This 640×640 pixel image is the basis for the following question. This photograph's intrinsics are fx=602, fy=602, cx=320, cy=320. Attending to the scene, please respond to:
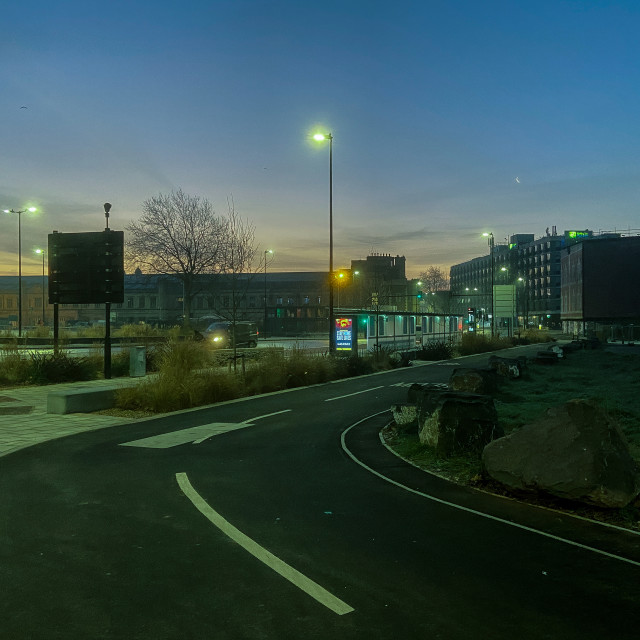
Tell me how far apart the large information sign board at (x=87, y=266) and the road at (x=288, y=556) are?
12237 mm

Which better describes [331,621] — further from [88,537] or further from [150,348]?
[150,348]

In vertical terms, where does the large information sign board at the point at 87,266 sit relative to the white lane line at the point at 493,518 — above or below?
above

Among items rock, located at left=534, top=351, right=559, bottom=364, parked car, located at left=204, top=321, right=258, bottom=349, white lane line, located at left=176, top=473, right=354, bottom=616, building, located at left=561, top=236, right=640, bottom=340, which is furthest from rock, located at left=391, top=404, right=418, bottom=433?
building, located at left=561, top=236, right=640, bottom=340

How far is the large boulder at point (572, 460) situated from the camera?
6898 millimetres

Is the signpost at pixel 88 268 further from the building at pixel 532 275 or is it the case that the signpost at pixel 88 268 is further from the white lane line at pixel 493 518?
the building at pixel 532 275

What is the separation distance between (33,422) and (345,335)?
19759 millimetres

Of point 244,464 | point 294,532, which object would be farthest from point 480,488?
point 244,464

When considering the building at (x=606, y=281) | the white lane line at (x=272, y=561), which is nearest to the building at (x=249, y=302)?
the building at (x=606, y=281)

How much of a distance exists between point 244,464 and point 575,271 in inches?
1992

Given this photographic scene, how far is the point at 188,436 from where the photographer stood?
1175 centimetres

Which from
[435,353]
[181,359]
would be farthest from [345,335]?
[181,359]

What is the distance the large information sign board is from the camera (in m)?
21.2

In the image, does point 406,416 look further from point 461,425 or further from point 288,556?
point 288,556

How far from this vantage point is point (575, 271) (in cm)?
5350
